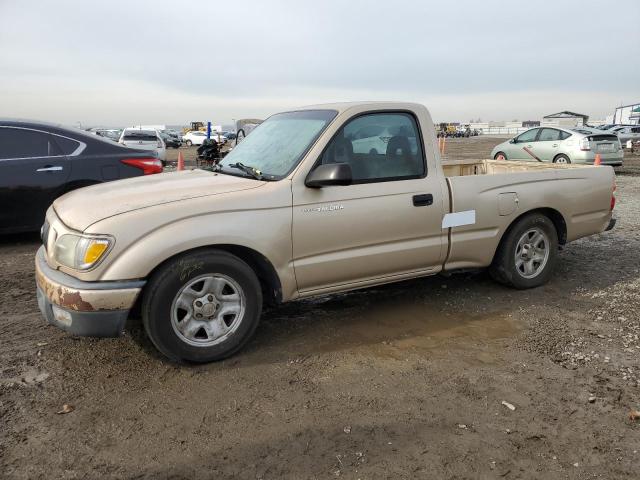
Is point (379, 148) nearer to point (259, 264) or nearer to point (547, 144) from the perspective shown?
point (259, 264)

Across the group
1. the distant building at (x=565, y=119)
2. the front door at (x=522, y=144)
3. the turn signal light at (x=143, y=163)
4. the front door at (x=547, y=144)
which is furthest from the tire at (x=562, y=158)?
the distant building at (x=565, y=119)

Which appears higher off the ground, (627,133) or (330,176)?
(627,133)

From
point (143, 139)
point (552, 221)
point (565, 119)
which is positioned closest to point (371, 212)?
point (552, 221)

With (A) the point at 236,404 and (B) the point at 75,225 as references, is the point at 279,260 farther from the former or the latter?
(B) the point at 75,225

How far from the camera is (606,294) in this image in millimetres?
5051

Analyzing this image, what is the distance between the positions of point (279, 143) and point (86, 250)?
1.76 metres

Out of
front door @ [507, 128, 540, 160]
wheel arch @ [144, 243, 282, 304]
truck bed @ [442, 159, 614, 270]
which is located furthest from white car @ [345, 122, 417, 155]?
front door @ [507, 128, 540, 160]

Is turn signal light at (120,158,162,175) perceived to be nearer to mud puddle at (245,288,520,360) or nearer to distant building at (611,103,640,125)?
mud puddle at (245,288,520,360)

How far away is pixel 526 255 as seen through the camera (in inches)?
202

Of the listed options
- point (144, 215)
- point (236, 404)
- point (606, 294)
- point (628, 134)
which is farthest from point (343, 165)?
point (628, 134)

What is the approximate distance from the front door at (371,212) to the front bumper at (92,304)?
120cm

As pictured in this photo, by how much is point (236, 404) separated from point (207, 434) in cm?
32

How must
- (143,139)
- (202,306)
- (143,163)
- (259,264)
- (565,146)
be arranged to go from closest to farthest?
(202,306) → (259,264) → (143,163) → (565,146) → (143,139)

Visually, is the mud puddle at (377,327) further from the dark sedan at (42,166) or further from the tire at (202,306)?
the dark sedan at (42,166)
